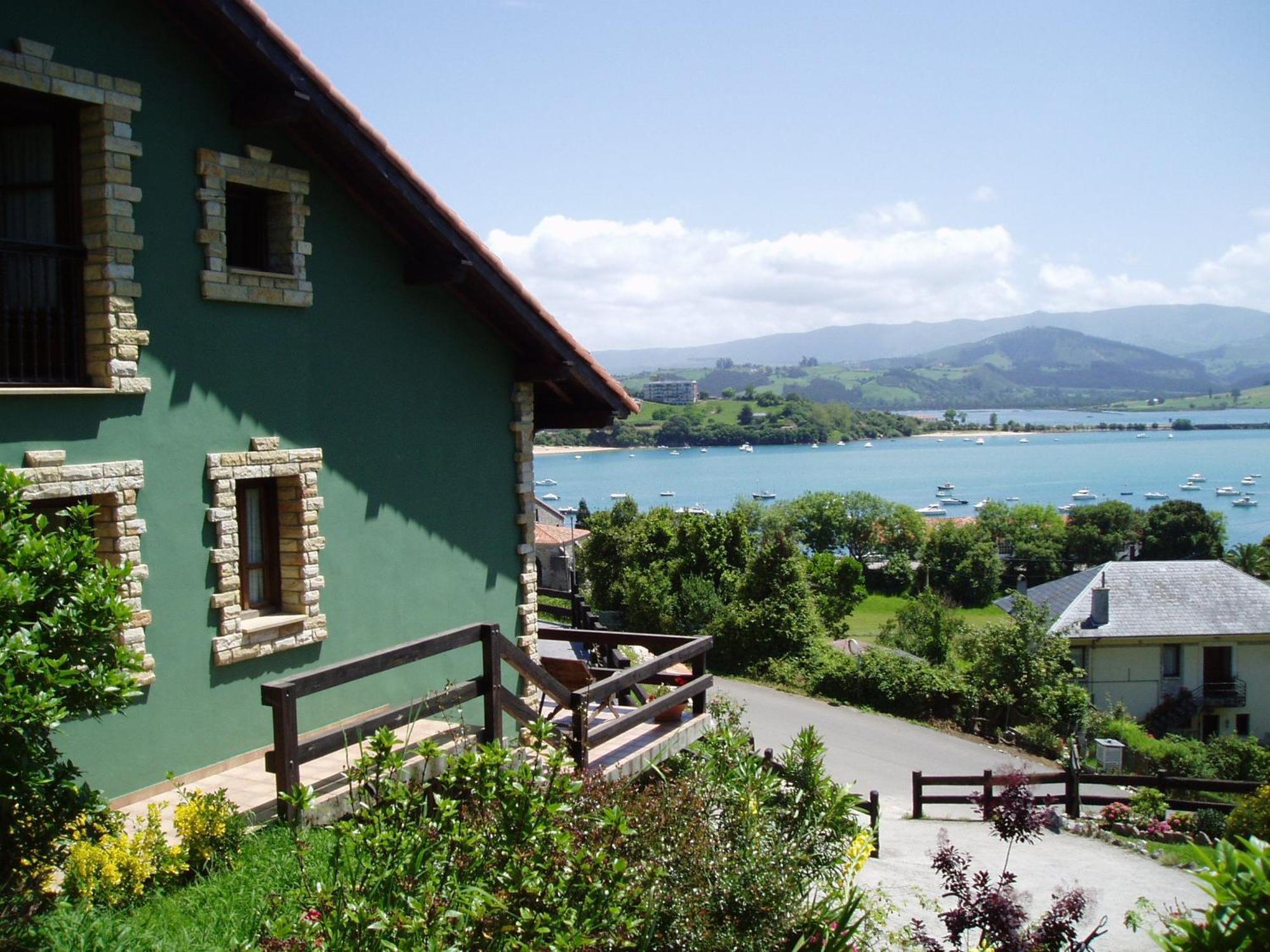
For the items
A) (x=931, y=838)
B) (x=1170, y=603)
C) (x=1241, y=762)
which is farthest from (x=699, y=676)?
(x=1170, y=603)

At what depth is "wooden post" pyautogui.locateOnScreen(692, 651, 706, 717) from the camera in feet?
36.7

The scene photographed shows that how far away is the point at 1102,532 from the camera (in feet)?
298

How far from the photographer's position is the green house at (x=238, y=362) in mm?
7441

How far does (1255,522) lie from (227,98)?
173710 millimetres

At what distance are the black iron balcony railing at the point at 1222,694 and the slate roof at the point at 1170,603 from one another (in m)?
2.28

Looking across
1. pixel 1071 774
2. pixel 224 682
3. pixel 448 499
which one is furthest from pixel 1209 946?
pixel 1071 774

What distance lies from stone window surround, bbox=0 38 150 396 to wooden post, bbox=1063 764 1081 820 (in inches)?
749

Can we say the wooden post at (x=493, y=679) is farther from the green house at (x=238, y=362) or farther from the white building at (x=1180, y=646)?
the white building at (x=1180, y=646)

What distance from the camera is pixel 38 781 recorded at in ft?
15.6

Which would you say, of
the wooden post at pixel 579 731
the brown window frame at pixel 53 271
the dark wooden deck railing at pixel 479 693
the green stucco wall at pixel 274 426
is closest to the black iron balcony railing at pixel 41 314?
the brown window frame at pixel 53 271

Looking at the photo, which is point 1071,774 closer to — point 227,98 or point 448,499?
point 448,499

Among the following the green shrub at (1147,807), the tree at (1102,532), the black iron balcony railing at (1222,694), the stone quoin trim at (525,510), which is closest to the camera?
the stone quoin trim at (525,510)

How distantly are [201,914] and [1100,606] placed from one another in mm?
45444

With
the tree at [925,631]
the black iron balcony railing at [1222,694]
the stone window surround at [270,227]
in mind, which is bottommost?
the black iron balcony railing at [1222,694]
